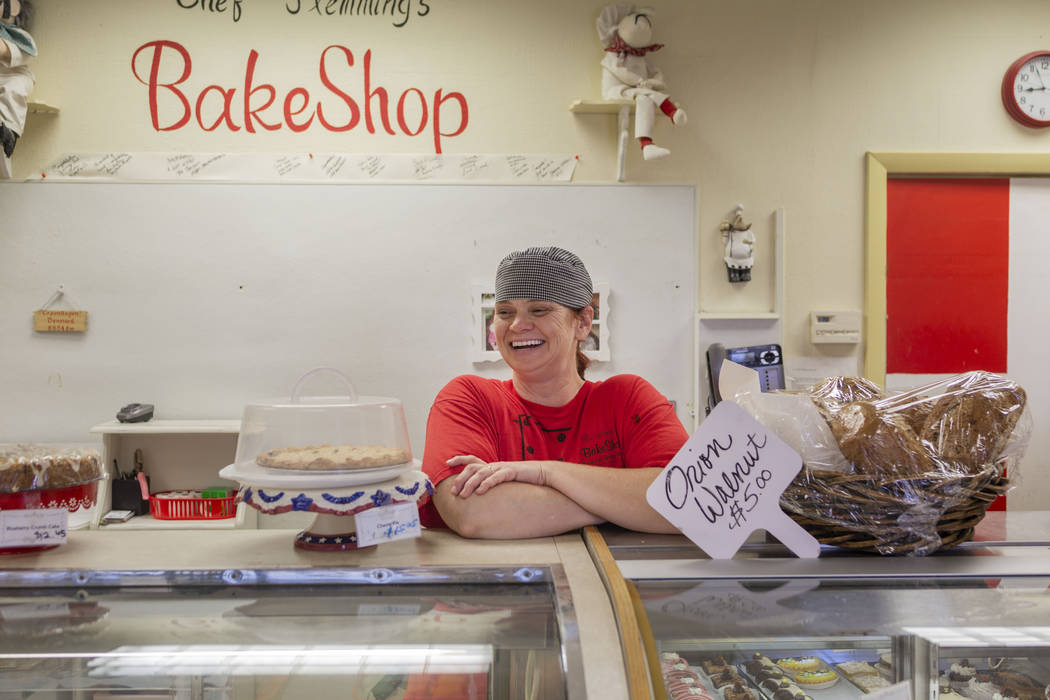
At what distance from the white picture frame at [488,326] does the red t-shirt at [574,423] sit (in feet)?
4.64

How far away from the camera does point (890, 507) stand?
40.0 inches

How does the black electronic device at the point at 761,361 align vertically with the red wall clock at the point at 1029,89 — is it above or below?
below

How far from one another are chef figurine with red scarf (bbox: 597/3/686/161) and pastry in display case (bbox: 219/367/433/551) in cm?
214

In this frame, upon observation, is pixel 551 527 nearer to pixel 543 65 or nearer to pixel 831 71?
pixel 543 65

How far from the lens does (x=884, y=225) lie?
3.24 m

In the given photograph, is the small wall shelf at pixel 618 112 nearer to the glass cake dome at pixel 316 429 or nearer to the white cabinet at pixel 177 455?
the white cabinet at pixel 177 455

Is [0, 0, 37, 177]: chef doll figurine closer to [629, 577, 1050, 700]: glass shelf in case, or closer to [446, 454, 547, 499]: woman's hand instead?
[446, 454, 547, 499]: woman's hand

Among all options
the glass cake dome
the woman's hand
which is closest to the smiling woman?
the woman's hand

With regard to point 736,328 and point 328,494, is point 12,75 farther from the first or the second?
point 736,328

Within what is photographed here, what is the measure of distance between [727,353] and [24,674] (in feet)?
8.40

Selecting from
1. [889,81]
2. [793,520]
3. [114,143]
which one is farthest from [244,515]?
[889,81]

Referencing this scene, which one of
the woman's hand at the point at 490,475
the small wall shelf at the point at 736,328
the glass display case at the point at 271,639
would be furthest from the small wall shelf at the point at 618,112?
the glass display case at the point at 271,639

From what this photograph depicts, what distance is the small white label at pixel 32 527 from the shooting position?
1042 mm

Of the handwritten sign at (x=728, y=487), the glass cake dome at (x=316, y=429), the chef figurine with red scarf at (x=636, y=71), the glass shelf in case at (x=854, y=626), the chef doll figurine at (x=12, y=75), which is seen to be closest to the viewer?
the glass shelf in case at (x=854, y=626)
